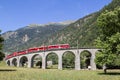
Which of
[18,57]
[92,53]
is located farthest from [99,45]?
[18,57]

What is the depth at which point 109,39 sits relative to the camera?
56406 mm

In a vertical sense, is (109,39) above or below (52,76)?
above

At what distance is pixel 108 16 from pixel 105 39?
5.01m

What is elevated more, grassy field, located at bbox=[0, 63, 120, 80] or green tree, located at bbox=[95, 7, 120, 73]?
green tree, located at bbox=[95, 7, 120, 73]

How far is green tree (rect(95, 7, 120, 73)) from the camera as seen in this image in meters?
54.8

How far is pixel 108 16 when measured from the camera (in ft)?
190

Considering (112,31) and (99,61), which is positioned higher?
(112,31)

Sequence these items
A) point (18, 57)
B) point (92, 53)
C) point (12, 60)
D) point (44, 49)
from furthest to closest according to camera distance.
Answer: point (12, 60) → point (18, 57) → point (44, 49) → point (92, 53)

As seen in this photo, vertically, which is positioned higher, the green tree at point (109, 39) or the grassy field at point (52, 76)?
the green tree at point (109, 39)

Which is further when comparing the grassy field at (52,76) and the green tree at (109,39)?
the green tree at (109,39)

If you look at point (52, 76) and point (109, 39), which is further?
point (109, 39)

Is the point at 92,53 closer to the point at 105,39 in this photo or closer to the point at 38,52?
the point at 38,52

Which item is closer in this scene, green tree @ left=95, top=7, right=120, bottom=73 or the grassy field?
the grassy field

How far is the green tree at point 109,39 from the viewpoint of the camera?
Result: 180 ft
